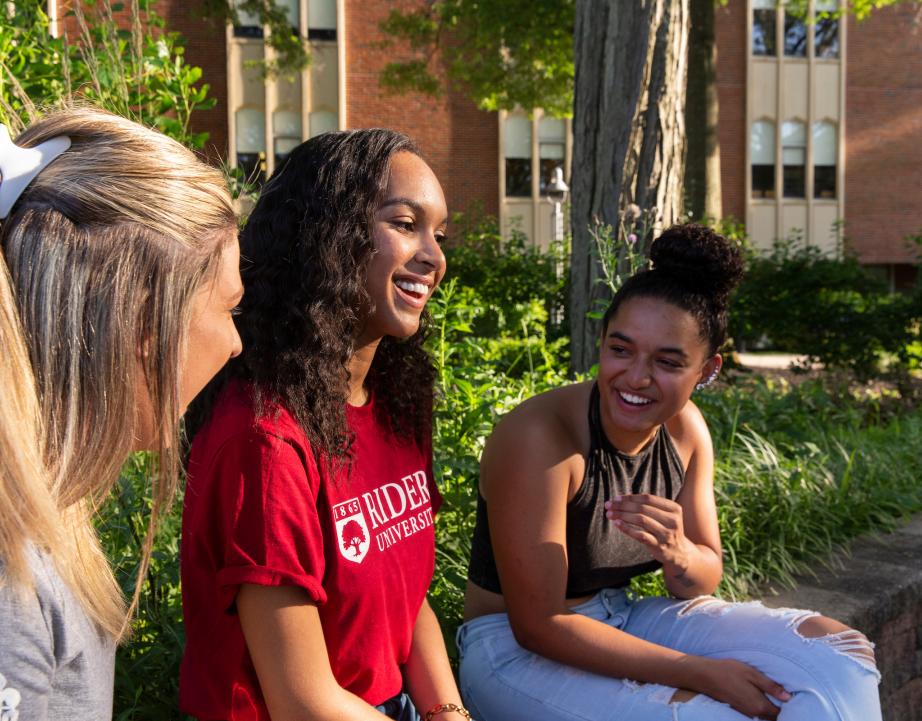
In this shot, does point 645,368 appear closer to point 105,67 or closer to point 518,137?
point 105,67

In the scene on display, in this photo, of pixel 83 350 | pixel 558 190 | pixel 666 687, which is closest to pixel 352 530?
pixel 83 350

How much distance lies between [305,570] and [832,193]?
2623 centimetres

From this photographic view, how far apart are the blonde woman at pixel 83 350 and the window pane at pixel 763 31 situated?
25608 millimetres

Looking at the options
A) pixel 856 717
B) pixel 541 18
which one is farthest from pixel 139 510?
pixel 541 18

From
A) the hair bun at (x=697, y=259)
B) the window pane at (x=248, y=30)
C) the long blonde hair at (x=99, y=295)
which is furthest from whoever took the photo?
the window pane at (x=248, y=30)

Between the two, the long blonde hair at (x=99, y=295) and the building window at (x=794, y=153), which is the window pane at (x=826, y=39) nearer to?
the building window at (x=794, y=153)

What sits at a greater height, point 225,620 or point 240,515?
point 240,515

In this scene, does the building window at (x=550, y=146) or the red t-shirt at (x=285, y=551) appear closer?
the red t-shirt at (x=285, y=551)

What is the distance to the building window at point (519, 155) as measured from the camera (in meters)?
24.1

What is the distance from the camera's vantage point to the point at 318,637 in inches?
71.4

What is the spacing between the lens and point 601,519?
8.62ft

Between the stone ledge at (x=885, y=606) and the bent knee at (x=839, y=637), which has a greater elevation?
the bent knee at (x=839, y=637)

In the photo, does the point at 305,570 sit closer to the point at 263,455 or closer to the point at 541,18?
the point at 263,455

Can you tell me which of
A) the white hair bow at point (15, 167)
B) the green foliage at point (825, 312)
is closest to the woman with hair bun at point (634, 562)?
the white hair bow at point (15, 167)
